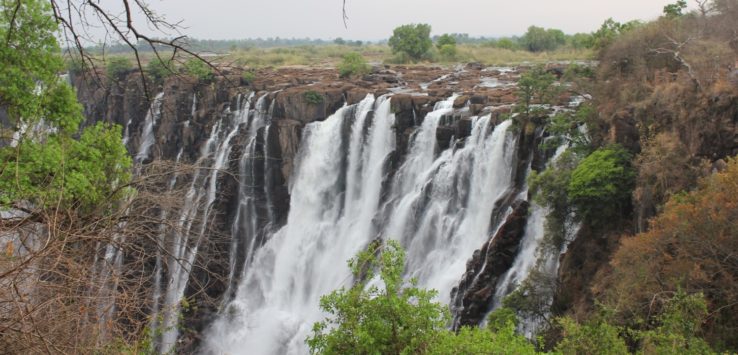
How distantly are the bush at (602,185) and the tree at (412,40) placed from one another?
33842mm

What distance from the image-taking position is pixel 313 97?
83.3 ft

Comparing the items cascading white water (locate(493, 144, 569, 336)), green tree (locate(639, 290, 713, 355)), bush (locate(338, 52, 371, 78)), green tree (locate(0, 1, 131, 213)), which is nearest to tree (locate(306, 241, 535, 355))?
green tree (locate(639, 290, 713, 355))

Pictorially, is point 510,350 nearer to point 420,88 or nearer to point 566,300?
point 566,300

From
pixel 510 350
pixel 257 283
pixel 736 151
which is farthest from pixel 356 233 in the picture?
pixel 510 350

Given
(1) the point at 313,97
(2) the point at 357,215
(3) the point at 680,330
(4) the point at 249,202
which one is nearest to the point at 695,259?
(3) the point at 680,330

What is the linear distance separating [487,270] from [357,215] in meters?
7.85

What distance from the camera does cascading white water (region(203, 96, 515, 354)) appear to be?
17.9 m

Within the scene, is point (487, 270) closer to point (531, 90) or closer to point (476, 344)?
point (531, 90)

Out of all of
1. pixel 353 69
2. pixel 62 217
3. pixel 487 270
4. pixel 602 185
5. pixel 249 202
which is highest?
pixel 353 69

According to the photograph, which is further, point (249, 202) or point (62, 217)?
point (249, 202)

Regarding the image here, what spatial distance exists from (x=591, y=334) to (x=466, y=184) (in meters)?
10.5

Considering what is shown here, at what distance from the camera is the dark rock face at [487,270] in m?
15.2

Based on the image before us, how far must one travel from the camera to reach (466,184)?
18297 millimetres

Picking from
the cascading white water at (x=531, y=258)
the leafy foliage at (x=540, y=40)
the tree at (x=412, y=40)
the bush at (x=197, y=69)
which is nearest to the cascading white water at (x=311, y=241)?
the cascading white water at (x=531, y=258)
